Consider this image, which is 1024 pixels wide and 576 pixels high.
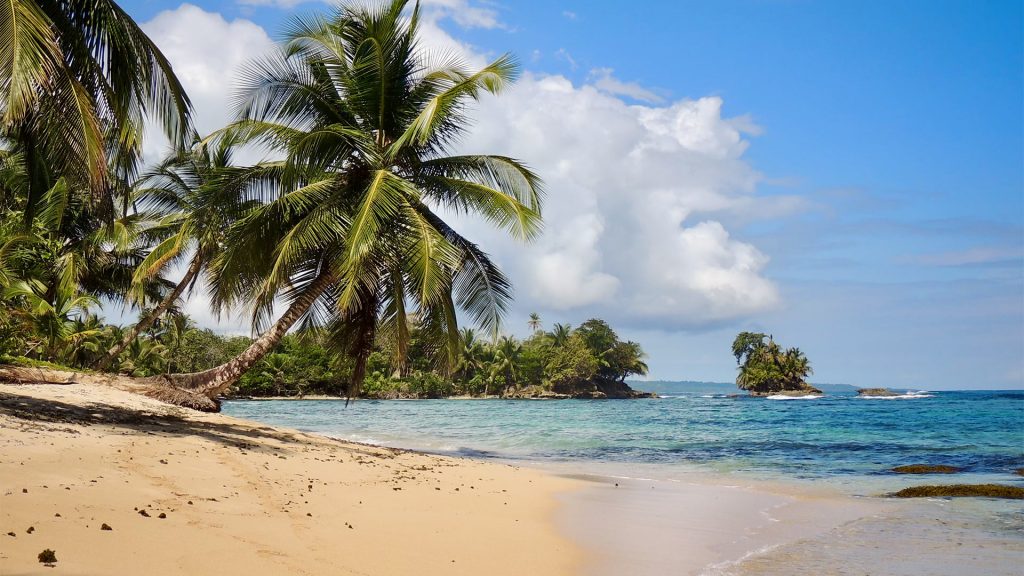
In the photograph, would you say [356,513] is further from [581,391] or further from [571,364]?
[581,391]

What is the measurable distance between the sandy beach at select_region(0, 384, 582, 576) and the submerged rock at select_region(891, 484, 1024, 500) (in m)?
5.55

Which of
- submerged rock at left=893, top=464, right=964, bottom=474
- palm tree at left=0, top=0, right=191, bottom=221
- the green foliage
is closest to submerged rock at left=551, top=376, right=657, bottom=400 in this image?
the green foliage

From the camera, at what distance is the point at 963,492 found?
39.7 ft

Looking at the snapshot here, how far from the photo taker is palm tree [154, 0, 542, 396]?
41.8 feet

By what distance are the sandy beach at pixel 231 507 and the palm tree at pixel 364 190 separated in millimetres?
3129

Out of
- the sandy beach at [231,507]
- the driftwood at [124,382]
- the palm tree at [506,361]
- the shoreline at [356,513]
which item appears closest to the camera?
the sandy beach at [231,507]

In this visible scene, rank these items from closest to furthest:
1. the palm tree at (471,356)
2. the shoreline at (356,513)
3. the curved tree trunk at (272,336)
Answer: the shoreline at (356,513), the curved tree trunk at (272,336), the palm tree at (471,356)

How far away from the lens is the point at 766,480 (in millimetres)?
13906

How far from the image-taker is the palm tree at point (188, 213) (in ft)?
44.3

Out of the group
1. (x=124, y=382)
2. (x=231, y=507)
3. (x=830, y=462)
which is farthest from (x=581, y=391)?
(x=231, y=507)

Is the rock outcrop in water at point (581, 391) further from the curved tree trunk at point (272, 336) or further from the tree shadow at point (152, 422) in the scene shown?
the tree shadow at point (152, 422)

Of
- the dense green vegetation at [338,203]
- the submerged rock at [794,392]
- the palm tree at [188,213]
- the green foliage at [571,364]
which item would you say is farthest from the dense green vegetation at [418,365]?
the dense green vegetation at [338,203]

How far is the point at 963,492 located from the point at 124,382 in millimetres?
16286

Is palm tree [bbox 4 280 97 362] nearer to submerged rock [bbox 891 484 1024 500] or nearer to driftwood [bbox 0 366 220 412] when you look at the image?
driftwood [bbox 0 366 220 412]
